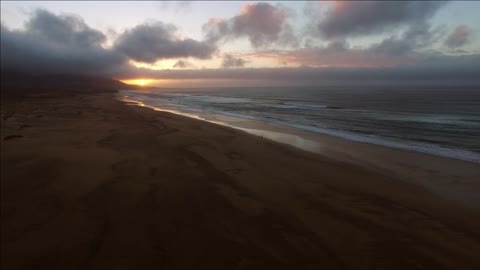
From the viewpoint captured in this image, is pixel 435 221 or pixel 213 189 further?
pixel 213 189

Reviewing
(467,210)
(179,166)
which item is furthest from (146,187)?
(467,210)

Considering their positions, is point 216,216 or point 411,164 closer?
point 216,216

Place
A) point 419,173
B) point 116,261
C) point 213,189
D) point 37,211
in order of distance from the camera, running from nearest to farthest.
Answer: point 116,261, point 37,211, point 213,189, point 419,173

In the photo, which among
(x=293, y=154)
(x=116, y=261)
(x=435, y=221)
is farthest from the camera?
(x=293, y=154)

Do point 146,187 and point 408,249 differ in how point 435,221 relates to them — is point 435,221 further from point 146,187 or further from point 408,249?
point 146,187

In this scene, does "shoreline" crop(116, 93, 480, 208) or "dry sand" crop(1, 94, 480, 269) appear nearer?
"dry sand" crop(1, 94, 480, 269)

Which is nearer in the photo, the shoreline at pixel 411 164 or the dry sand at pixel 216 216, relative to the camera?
the dry sand at pixel 216 216
